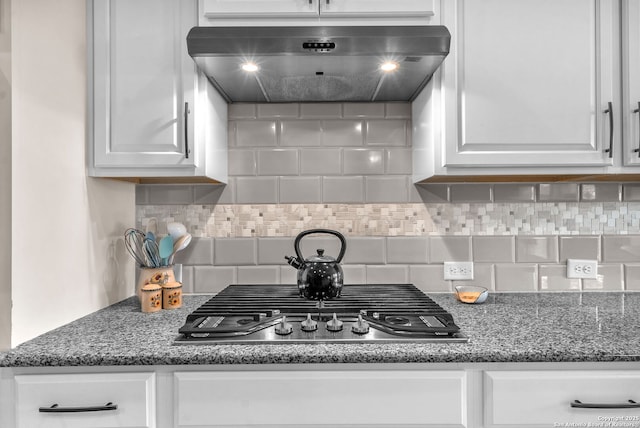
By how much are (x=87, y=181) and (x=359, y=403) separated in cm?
118

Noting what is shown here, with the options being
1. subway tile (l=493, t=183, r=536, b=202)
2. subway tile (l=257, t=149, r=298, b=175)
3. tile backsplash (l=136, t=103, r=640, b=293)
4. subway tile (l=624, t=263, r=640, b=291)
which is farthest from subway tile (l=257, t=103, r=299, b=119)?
subway tile (l=624, t=263, r=640, b=291)

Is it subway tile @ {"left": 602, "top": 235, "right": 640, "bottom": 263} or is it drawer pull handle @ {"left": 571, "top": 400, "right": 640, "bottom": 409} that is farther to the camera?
subway tile @ {"left": 602, "top": 235, "right": 640, "bottom": 263}

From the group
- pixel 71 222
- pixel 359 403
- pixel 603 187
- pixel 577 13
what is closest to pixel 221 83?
pixel 71 222

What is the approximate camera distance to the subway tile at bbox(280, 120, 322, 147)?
5.52 feet

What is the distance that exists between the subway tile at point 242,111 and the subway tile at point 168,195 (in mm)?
391

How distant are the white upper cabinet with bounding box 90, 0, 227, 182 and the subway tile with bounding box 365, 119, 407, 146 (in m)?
0.76

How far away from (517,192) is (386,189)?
1.92 feet

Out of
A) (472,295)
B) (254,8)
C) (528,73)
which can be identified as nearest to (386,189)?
(472,295)

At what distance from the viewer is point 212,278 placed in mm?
1680

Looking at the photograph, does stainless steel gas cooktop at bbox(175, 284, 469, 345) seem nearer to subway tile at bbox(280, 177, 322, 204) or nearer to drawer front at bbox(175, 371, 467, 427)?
drawer front at bbox(175, 371, 467, 427)

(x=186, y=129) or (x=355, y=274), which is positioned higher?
(x=186, y=129)

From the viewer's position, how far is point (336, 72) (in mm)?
1339

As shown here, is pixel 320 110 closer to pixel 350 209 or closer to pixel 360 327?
pixel 350 209

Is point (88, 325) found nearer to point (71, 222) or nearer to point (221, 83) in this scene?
point (71, 222)
